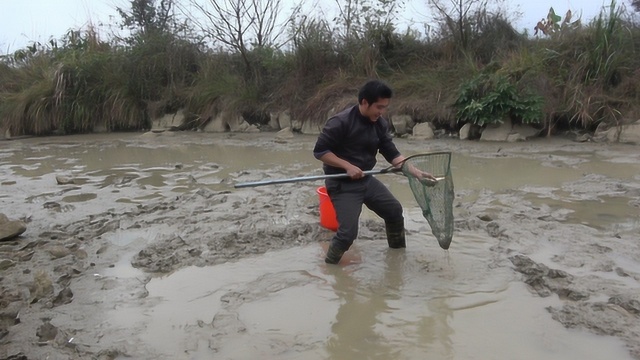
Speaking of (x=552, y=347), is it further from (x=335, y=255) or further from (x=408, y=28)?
(x=408, y=28)

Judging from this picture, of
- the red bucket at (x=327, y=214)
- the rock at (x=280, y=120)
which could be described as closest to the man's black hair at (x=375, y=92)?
the red bucket at (x=327, y=214)

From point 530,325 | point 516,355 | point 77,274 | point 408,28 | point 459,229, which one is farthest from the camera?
point 408,28

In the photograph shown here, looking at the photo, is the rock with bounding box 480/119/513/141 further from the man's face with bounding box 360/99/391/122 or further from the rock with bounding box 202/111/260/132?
the man's face with bounding box 360/99/391/122

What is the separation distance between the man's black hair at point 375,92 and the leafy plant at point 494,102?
5867 mm

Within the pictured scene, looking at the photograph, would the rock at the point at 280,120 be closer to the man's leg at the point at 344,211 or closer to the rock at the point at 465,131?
the rock at the point at 465,131

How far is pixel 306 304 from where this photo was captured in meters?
3.23

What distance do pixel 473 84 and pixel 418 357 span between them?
755 centimetres

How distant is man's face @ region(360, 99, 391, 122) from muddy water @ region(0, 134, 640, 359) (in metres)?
1.03

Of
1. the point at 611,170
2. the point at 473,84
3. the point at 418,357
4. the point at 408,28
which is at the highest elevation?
the point at 408,28

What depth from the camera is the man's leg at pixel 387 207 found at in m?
3.95

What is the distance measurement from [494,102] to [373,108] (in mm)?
5947

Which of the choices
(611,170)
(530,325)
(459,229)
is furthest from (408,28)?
(530,325)

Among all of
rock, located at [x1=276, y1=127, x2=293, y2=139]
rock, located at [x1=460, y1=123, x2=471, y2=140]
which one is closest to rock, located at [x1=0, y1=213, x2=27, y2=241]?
rock, located at [x1=276, y1=127, x2=293, y2=139]

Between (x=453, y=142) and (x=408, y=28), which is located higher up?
(x=408, y=28)
